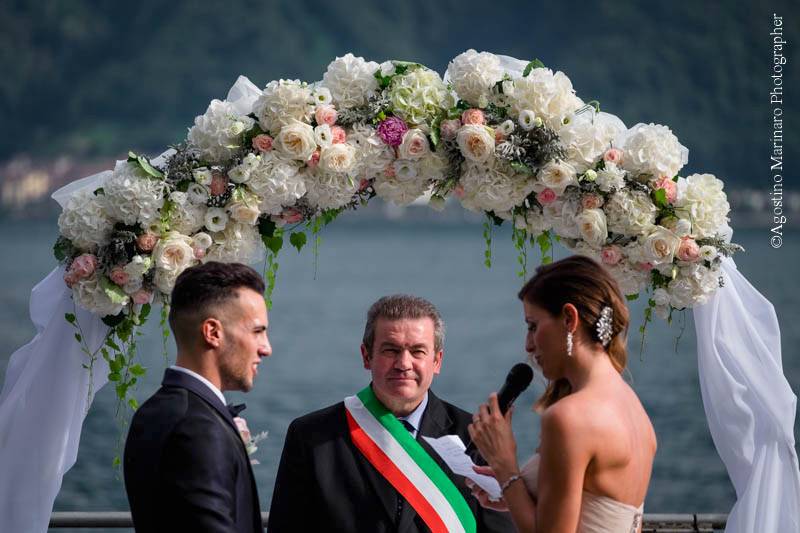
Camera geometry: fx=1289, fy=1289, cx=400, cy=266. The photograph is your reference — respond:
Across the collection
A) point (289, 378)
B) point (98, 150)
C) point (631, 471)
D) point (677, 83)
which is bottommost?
point (631, 471)

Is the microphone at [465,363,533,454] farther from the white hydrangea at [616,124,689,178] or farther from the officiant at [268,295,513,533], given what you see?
the white hydrangea at [616,124,689,178]

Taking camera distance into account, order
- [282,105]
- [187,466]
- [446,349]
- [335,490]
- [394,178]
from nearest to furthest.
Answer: [187,466] < [335,490] < [282,105] < [394,178] < [446,349]

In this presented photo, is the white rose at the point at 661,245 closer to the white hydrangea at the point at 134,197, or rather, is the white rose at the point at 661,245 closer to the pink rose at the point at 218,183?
the pink rose at the point at 218,183

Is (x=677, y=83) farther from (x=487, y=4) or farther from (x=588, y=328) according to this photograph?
(x=588, y=328)

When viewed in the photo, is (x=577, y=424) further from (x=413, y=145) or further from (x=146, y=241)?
(x=146, y=241)

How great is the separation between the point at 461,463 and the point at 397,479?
2.53 feet

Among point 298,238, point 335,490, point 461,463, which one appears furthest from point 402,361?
point 298,238

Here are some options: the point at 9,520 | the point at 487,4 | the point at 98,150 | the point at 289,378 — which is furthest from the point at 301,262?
the point at 9,520

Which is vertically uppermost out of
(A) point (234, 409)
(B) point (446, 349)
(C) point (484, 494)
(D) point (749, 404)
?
(B) point (446, 349)

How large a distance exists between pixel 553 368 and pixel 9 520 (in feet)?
9.35

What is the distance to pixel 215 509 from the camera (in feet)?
12.8

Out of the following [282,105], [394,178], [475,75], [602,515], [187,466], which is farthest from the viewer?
[394,178]

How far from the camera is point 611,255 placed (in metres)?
5.87

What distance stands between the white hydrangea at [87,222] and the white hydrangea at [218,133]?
1.66 feet
